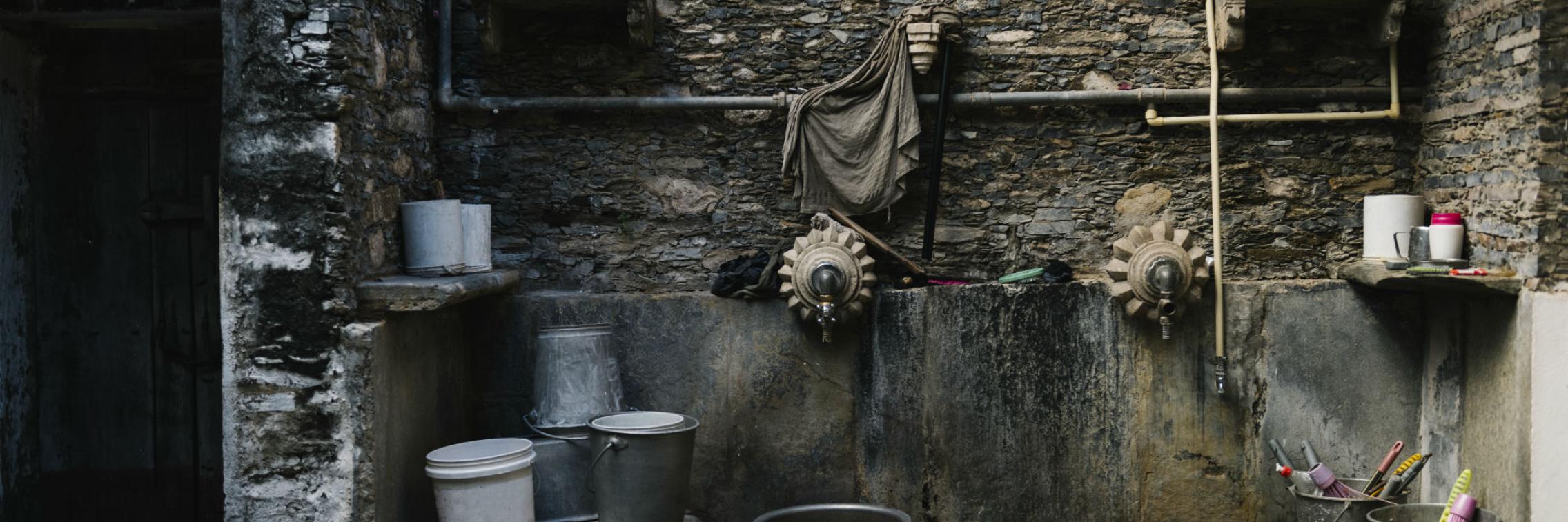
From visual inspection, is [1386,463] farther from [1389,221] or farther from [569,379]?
[569,379]

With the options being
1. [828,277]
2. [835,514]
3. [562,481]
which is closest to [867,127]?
[828,277]

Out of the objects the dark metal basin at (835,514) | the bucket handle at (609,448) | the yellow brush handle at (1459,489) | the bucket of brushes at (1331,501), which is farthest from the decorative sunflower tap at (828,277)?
the yellow brush handle at (1459,489)

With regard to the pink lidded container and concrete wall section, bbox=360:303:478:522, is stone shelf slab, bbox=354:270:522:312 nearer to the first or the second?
concrete wall section, bbox=360:303:478:522

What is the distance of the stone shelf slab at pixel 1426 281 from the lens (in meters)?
4.37

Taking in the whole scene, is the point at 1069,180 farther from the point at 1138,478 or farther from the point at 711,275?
the point at 711,275

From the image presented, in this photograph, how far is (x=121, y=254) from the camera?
16.7ft

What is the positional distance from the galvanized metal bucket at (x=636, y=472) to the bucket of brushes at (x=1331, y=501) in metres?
2.64

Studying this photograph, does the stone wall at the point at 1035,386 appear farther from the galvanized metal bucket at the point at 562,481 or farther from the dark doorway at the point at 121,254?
the dark doorway at the point at 121,254

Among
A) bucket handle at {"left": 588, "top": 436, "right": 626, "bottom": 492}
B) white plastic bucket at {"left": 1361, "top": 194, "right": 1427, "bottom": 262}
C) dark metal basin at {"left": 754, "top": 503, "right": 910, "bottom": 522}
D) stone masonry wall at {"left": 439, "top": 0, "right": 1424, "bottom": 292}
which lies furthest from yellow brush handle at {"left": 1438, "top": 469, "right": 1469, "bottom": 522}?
bucket handle at {"left": 588, "top": 436, "right": 626, "bottom": 492}

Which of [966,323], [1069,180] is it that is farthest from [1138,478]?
[1069,180]

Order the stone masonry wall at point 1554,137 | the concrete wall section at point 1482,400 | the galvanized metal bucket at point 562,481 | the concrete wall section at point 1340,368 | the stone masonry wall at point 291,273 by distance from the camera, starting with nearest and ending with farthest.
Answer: the stone masonry wall at point 291,273 < the stone masonry wall at point 1554,137 < the concrete wall section at point 1482,400 < the galvanized metal bucket at point 562,481 < the concrete wall section at point 1340,368

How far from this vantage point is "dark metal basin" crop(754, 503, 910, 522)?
191 inches

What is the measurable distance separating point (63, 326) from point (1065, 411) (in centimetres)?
465

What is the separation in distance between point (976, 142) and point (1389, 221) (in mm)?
1915
